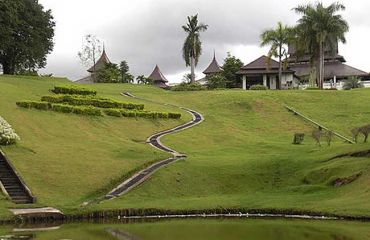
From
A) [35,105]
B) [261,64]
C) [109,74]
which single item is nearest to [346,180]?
[35,105]

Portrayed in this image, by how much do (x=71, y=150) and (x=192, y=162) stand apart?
343 inches

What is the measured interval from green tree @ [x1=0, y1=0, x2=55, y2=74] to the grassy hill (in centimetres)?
1371

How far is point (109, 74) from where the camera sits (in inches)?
4168

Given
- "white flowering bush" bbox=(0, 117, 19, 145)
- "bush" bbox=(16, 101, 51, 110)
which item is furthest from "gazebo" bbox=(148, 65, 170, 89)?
"white flowering bush" bbox=(0, 117, 19, 145)

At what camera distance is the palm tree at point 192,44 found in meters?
95.9

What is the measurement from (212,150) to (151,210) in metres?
18.8

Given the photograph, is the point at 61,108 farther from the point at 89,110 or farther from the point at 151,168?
the point at 151,168

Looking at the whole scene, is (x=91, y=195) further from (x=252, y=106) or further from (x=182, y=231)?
(x=252, y=106)

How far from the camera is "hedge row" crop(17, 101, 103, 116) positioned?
5322 cm

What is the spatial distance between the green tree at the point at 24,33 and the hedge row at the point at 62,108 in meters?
22.7

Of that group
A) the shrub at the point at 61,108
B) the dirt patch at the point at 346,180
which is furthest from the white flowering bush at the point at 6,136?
→ the dirt patch at the point at 346,180

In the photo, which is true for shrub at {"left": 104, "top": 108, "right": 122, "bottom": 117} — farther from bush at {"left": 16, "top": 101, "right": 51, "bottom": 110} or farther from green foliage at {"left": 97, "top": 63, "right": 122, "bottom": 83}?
green foliage at {"left": 97, "top": 63, "right": 122, "bottom": 83}

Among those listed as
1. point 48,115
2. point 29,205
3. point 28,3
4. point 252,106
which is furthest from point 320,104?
point 29,205

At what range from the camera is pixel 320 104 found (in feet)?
234
